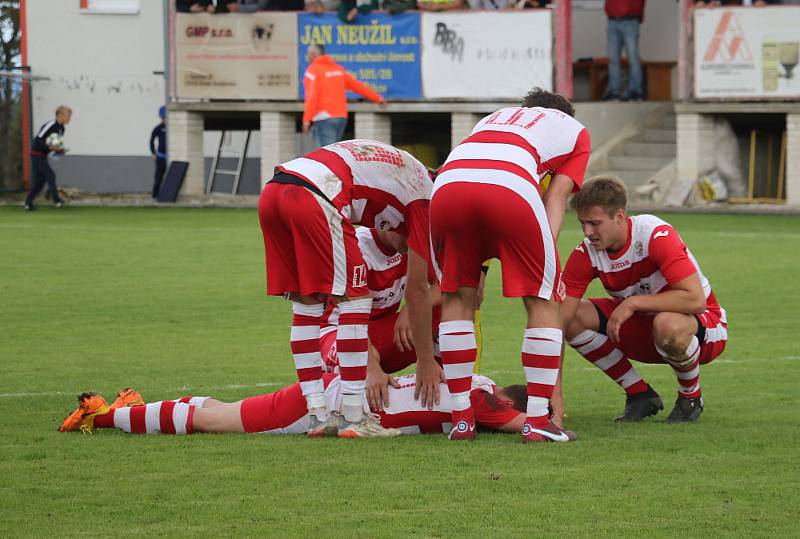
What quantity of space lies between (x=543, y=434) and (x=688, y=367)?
1.15 meters

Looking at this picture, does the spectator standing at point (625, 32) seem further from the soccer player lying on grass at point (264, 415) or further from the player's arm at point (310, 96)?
the soccer player lying on grass at point (264, 415)

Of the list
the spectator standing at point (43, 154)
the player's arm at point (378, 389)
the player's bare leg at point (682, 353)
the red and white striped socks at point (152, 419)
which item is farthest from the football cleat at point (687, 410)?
the spectator standing at point (43, 154)

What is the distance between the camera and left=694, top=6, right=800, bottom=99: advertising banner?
2470cm

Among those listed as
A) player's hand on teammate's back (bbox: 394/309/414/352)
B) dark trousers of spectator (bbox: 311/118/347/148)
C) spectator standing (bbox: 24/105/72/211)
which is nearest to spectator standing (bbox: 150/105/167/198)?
spectator standing (bbox: 24/105/72/211)

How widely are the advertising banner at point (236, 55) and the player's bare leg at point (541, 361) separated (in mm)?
22342

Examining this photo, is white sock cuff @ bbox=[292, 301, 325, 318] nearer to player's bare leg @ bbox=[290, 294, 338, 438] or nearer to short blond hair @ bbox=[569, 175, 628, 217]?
player's bare leg @ bbox=[290, 294, 338, 438]

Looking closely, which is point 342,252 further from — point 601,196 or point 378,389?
point 601,196

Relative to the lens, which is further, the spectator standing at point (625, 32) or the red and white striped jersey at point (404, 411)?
the spectator standing at point (625, 32)

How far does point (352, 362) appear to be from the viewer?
7.34 meters

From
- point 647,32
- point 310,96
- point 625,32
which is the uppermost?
point 647,32

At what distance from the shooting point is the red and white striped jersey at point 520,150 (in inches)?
272

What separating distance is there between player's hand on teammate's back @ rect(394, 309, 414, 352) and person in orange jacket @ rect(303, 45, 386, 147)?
17411 mm

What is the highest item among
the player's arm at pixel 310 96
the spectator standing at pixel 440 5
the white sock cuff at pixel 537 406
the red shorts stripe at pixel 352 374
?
the spectator standing at pixel 440 5

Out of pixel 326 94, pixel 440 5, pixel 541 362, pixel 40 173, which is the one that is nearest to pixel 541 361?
pixel 541 362
